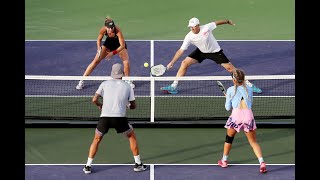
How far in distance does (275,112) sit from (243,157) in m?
2.72

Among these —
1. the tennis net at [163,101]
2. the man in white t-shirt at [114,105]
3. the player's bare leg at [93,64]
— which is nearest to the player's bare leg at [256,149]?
the man in white t-shirt at [114,105]

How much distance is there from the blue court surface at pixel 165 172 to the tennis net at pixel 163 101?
222 centimetres

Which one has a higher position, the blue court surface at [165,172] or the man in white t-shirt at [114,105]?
the man in white t-shirt at [114,105]

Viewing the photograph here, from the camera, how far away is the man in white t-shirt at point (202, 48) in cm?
1850

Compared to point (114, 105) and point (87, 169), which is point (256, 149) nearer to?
point (114, 105)

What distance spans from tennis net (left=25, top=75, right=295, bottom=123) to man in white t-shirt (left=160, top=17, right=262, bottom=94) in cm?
53

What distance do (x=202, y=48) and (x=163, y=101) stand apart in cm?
149

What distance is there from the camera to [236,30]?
957 inches

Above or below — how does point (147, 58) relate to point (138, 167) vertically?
above

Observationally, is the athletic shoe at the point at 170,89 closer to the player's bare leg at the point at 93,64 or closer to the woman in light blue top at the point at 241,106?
the player's bare leg at the point at 93,64

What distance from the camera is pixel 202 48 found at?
18.8 metres

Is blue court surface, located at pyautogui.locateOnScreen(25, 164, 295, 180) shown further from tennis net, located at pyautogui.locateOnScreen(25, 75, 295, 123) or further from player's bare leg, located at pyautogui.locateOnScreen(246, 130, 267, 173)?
tennis net, located at pyautogui.locateOnScreen(25, 75, 295, 123)

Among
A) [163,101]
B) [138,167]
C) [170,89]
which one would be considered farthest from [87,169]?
[170,89]

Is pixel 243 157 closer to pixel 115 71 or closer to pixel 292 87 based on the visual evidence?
pixel 115 71
